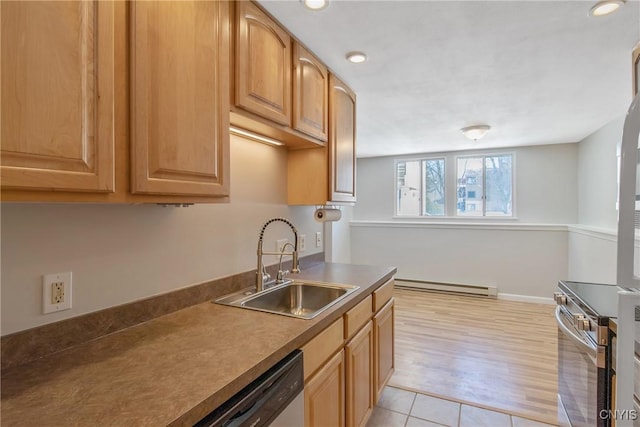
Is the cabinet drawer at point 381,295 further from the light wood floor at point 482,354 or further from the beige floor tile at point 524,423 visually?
the beige floor tile at point 524,423

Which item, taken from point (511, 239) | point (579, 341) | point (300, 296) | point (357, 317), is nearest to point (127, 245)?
point (300, 296)

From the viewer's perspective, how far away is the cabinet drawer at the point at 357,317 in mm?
1526

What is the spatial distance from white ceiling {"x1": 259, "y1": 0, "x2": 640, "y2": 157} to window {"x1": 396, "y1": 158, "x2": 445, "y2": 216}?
1987 mm

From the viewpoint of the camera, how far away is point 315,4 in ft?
4.74

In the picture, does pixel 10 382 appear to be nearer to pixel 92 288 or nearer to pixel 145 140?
pixel 92 288

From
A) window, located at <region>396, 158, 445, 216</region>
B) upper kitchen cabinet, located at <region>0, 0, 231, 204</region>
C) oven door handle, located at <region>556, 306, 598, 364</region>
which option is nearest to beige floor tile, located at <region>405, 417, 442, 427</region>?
oven door handle, located at <region>556, 306, 598, 364</region>

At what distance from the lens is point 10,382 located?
2.68 feet

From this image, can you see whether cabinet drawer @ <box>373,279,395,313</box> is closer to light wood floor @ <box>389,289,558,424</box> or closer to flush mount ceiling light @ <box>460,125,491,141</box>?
light wood floor @ <box>389,289,558,424</box>

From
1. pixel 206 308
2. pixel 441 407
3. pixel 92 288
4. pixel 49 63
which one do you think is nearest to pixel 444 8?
pixel 49 63

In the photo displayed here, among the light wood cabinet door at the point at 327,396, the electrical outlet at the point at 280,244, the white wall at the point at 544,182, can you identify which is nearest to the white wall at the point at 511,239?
the white wall at the point at 544,182

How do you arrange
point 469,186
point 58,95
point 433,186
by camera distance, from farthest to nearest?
point 433,186
point 469,186
point 58,95

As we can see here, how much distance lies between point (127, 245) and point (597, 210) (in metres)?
4.66

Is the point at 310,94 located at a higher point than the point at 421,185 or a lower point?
higher

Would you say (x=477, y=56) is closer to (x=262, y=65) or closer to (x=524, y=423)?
(x=262, y=65)
